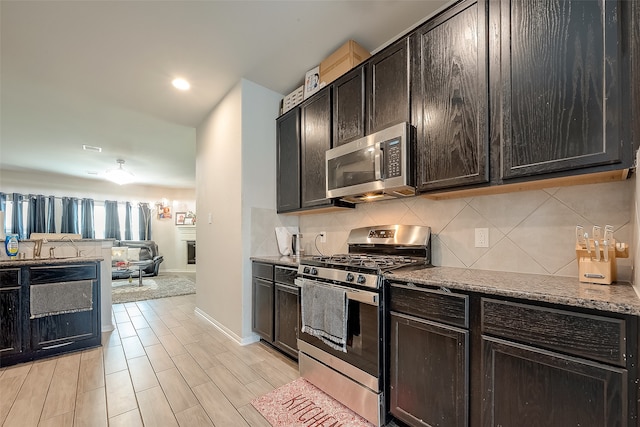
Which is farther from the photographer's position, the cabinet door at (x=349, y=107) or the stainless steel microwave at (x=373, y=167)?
the cabinet door at (x=349, y=107)

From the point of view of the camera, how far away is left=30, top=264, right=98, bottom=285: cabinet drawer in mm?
2572

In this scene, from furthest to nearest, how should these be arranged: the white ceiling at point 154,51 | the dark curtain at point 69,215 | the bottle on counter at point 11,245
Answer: the dark curtain at point 69,215 < the bottle on counter at point 11,245 < the white ceiling at point 154,51

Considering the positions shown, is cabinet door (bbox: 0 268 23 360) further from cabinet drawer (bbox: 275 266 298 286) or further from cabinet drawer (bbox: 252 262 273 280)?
cabinet drawer (bbox: 275 266 298 286)

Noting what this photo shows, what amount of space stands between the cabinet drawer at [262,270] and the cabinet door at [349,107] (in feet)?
4.33

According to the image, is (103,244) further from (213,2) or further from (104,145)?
(213,2)

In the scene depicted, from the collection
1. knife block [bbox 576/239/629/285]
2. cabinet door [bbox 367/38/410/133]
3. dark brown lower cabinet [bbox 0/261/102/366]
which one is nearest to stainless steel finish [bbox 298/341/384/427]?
knife block [bbox 576/239/629/285]

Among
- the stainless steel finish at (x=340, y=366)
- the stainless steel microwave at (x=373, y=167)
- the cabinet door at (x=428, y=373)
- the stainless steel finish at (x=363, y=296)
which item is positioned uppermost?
the stainless steel microwave at (x=373, y=167)

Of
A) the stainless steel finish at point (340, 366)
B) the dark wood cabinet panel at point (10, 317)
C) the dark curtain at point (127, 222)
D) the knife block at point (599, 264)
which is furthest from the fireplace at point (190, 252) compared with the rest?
the knife block at point (599, 264)

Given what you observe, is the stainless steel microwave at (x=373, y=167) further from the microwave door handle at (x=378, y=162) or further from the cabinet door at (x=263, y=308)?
the cabinet door at (x=263, y=308)

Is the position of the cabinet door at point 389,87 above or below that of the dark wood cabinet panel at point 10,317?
above

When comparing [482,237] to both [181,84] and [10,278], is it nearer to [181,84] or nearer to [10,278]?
[181,84]

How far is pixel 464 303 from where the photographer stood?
1.31 meters

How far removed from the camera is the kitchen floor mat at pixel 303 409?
1.66 meters

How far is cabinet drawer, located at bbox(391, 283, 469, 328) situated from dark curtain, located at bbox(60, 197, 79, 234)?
343 inches
